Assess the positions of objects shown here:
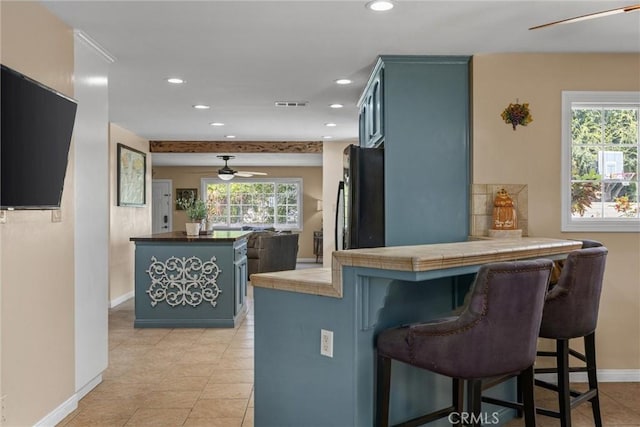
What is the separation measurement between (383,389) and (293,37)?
2251mm

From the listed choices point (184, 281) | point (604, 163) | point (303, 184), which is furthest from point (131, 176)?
point (604, 163)

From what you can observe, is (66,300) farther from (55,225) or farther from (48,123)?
(48,123)

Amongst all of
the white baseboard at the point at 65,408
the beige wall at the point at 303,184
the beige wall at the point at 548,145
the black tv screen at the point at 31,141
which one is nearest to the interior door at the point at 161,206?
the beige wall at the point at 303,184

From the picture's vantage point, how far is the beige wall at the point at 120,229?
6.70 metres

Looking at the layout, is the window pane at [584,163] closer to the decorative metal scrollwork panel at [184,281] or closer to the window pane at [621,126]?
the window pane at [621,126]

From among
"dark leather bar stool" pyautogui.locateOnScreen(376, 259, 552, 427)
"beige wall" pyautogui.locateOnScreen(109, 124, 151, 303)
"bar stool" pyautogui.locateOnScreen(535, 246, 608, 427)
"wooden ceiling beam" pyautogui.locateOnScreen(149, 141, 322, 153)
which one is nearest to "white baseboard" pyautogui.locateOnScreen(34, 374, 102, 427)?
"dark leather bar stool" pyautogui.locateOnScreen(376, 259, 552, 427)

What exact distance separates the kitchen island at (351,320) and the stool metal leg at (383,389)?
45 millimetres

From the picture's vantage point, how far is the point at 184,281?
5383 millimetres

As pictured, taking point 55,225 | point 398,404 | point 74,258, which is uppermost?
point 55,225

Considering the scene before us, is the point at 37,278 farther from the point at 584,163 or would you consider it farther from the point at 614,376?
the point at 614,376

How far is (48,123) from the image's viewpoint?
2504 millimetres

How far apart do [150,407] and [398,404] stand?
1696mm

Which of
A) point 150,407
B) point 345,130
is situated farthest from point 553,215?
point 345,130

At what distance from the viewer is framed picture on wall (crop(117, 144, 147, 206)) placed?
6941 millimetres
